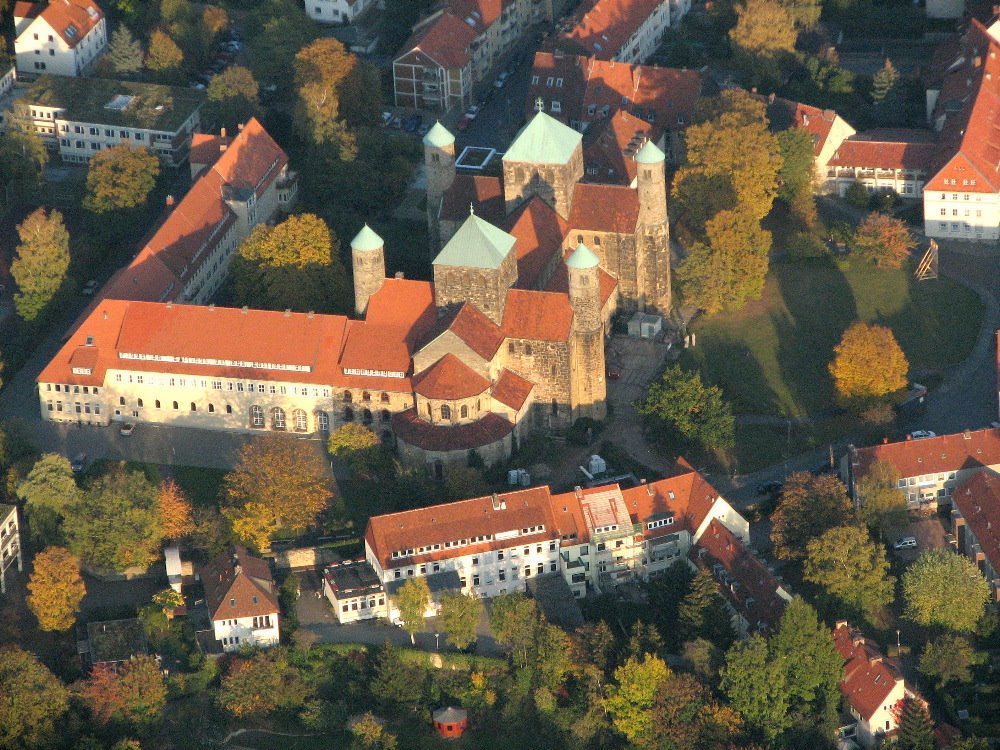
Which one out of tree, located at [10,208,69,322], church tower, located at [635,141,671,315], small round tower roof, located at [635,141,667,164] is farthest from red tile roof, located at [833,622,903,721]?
tree, located at [10,208,69,322]

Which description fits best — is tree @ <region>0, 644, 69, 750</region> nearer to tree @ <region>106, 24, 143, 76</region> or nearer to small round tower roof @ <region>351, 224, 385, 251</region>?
small round tower roof @ <region>351, 224, 385, 251</region>

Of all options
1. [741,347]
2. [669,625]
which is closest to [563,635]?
[669,625]

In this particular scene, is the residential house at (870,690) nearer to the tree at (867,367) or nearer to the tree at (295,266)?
the tree at (867,367)

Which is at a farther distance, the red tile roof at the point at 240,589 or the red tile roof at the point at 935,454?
the red tile roof at the point at 935,454

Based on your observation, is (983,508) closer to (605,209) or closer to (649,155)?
(649,155)

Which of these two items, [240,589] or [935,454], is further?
[935,454]

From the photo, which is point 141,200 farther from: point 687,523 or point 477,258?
point 687,523

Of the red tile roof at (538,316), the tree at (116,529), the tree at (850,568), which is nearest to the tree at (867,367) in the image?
the tree at (850,568)

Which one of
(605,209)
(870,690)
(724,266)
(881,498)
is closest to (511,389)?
(605,209)
